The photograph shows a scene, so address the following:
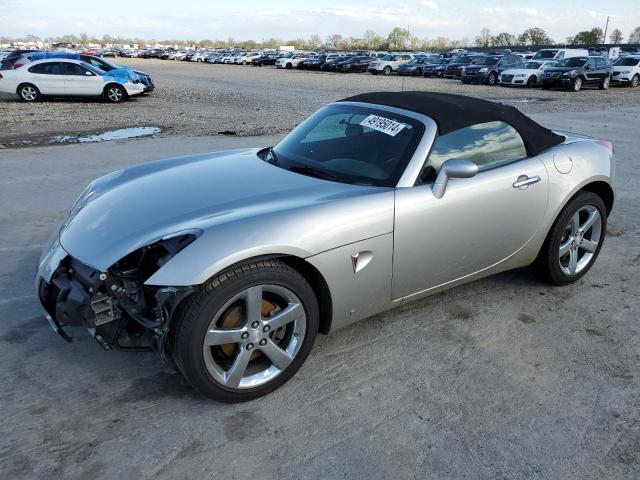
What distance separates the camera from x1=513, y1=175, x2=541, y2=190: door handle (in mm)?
3510

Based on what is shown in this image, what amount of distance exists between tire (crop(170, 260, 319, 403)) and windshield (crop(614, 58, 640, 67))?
30444 millimetres

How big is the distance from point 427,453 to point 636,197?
5507 mm

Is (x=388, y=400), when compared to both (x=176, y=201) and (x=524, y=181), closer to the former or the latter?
(x=176, y=201)

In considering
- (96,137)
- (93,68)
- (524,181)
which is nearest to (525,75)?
(93,68)

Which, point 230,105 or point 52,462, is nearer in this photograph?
point 52,462

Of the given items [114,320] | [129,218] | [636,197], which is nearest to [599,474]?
[114,320]

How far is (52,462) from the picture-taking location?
2.32 meters

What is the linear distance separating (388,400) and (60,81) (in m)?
17.6

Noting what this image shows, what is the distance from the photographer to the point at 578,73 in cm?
2352

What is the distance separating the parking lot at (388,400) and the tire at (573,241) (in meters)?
0.15

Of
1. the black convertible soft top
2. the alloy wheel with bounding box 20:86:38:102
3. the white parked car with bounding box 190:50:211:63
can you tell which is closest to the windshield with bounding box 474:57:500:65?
the alloy wheel with bounding box 20:86:38:102

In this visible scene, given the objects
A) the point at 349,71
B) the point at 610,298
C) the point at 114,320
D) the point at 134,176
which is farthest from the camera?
the point at 349,71

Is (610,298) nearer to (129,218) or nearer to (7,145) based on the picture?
(129,218)

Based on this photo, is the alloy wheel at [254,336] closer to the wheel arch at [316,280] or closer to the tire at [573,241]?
the wheel arch at [316,280]
